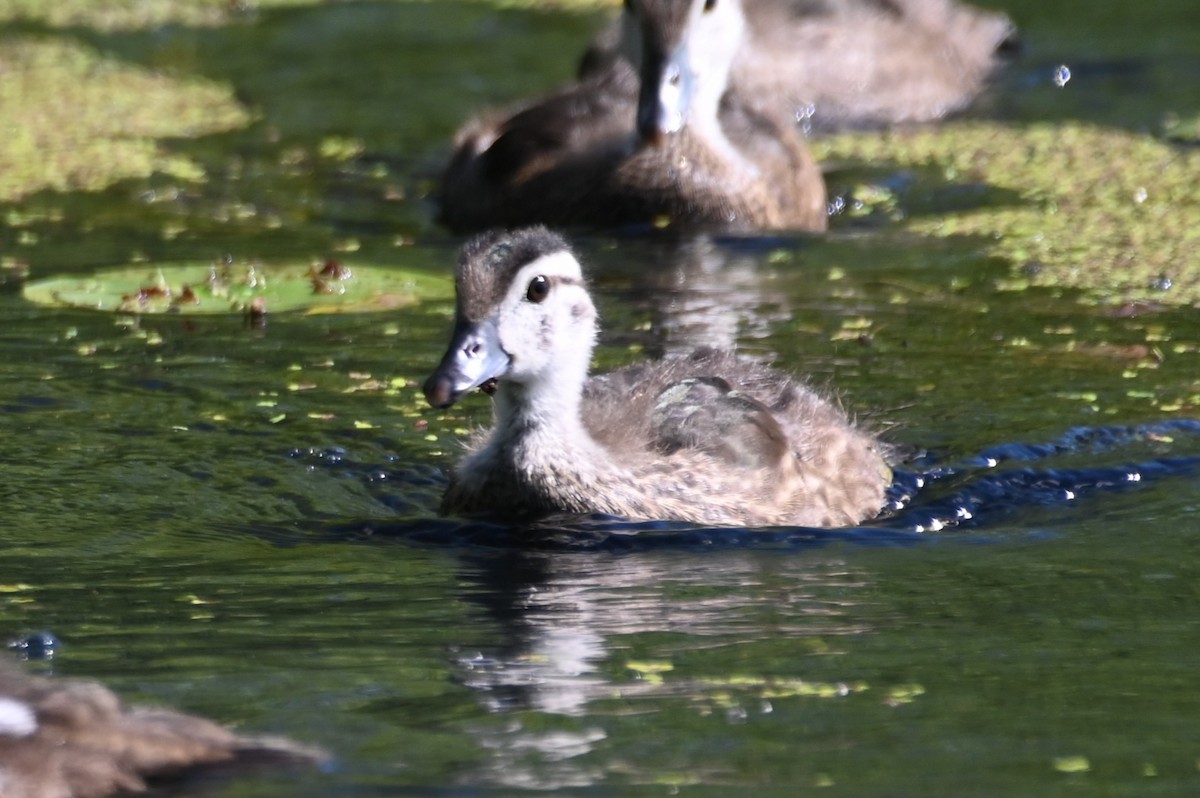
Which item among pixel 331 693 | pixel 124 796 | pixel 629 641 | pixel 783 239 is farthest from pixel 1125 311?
pixel 124 796

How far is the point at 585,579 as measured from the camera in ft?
22.9

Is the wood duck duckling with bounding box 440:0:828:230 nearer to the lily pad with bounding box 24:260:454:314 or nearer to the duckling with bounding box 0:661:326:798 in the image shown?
the lily pad with bounding box 24:260:454:314

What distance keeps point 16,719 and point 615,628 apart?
→ 73.8 inches

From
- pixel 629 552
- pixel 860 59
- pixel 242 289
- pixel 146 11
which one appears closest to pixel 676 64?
pixel 242 289

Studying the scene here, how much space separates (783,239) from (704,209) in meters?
0.43

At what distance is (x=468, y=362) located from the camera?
287 inches

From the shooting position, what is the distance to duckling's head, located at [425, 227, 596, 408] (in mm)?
7309

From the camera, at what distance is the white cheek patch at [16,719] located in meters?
4.95

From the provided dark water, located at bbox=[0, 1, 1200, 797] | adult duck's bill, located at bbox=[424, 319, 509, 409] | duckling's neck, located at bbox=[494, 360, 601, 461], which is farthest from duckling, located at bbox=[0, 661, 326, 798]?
duckling's neck, located at bbox=[494, 360, 601, 461]

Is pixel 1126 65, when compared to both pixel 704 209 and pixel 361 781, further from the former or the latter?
pixel 361 781

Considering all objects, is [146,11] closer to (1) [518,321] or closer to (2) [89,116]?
(2) [89,116]

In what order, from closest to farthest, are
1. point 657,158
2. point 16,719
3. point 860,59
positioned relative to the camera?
point 16,719 → point 657,158 → point 860,59

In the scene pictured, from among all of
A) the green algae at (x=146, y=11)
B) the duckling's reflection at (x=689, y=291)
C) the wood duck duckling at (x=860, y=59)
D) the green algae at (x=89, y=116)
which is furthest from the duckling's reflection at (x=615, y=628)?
the green algae at (x=146, y=11)

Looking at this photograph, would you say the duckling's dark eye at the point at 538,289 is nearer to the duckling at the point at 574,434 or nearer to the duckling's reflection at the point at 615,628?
the duckling at the point at 574,434
